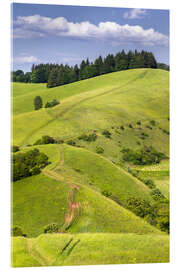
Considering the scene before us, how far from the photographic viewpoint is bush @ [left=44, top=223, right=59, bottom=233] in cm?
871

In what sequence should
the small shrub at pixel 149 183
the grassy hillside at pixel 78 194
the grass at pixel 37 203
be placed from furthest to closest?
the small shrub at pixel 149 183
the grassy hillside at pixel 78 194
the grass at pixel 37 203

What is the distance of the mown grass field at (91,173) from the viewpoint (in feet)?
28.6

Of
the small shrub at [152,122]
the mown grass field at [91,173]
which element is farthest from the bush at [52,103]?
the small shrub at [152,122]

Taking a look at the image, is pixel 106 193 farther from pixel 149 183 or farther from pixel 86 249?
pixel 86 249

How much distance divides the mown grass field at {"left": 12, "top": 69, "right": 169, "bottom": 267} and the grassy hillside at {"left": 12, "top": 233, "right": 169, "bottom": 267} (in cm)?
3

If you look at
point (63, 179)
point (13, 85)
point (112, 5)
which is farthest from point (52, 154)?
point (112, 5)

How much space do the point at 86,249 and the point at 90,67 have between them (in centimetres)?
567

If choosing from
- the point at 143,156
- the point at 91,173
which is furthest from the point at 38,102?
the point at 143,156

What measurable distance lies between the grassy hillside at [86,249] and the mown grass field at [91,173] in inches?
1.0

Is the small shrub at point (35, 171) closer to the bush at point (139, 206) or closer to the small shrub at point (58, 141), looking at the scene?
the small shrub at point (58, 141)

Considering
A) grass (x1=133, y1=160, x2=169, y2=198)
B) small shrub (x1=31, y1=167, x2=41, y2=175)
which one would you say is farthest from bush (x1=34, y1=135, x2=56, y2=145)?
grass (x1=133, y1=160, x2=169, y2=198)

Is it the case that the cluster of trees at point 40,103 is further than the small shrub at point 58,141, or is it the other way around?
the cluster of trees at point 40,103
